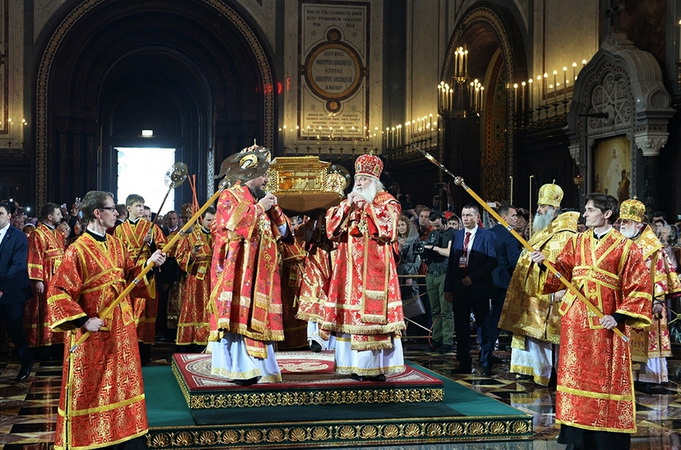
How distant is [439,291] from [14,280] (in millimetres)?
4876

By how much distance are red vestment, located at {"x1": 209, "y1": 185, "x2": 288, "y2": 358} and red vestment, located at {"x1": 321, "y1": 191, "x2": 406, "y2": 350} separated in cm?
52

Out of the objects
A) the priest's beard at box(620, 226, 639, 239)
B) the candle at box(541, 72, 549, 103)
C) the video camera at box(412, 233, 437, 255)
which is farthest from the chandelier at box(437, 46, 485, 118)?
the priest's beard at box(620, 226, 639, 239)

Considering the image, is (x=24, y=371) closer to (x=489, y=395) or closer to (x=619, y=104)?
(x=489, y=395)

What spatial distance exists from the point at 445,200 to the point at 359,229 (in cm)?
1130

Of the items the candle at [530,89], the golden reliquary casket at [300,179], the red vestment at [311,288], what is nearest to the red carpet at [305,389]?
the red vestment at [311,288]

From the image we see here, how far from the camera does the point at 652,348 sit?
29.5ft

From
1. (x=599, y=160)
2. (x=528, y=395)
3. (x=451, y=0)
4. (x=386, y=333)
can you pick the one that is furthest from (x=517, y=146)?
(x=386, y=333)

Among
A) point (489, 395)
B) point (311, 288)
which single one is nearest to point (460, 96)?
point (311, 288)

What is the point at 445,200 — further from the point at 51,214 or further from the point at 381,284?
the point at 381,284

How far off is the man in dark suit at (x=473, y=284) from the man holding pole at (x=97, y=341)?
187 inches

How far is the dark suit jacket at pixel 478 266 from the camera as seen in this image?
32.1 ft

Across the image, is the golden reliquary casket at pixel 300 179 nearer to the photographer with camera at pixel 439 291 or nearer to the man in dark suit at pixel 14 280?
the man in dark suit at pixel 14 280

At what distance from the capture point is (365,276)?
7.75 m

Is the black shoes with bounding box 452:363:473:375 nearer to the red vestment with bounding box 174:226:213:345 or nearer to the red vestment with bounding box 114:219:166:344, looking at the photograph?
the red vestment with bounding box 174:226:213:345
